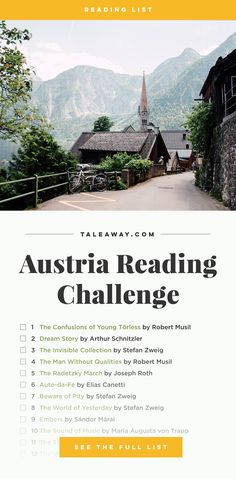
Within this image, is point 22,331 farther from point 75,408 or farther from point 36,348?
point 75,408

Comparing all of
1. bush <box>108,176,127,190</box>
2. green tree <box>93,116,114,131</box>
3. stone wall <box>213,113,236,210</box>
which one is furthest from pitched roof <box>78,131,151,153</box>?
stone wall <box>213,113,236,210</box>

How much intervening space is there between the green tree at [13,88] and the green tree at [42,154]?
26 cm

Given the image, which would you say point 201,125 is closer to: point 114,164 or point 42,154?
point 114,164

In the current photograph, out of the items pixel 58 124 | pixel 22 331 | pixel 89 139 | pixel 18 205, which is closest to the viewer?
pixel 22 331

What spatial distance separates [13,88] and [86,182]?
1.95m

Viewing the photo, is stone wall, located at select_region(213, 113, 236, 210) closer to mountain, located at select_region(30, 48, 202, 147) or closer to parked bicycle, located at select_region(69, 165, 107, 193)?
mountain, located at select_region(30, 48, 202, 147)

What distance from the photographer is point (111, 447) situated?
11.5 feet

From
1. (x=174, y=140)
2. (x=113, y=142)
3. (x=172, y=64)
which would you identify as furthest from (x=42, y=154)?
(x=174, y=140)

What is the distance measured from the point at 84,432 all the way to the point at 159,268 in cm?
165

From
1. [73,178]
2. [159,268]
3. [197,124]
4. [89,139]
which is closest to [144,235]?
[159,268]

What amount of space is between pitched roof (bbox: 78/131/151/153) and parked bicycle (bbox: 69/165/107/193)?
1033 millimetres

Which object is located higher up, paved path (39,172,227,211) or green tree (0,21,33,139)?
green tree (0,21,33,139)

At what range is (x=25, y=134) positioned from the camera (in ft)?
22.0

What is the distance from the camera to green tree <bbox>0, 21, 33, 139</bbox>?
5.17 metres
